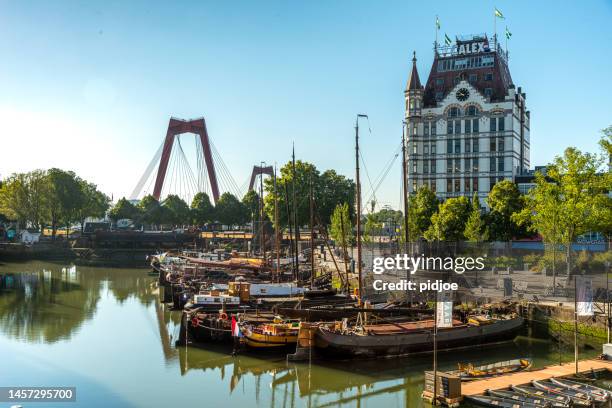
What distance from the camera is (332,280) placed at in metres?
52.3

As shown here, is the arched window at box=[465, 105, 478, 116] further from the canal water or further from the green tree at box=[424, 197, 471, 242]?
the canal water

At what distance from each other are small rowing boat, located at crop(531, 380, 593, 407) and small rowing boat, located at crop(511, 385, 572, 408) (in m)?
0.21

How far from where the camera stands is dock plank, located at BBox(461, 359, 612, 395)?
72.7ft

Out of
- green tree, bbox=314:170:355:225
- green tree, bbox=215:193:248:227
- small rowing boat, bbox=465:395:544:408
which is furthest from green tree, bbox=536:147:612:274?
green tree, bbox=215:193:248:227

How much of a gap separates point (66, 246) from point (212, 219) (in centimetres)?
2689

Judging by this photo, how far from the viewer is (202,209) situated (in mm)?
113000

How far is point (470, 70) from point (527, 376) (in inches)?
2197

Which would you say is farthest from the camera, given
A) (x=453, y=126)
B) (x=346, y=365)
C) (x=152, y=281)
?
(x=453, y=126)

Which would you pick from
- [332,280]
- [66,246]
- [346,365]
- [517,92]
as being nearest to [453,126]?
[517,92]

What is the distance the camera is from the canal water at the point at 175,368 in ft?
81.1

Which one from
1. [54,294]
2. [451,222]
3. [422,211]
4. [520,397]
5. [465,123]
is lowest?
[54,294]

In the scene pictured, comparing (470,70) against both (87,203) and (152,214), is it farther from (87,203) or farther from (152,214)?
(87,203)

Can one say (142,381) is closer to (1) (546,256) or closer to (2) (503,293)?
(2) (503,293)

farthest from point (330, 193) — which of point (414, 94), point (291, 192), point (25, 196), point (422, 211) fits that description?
point (25, 196)
